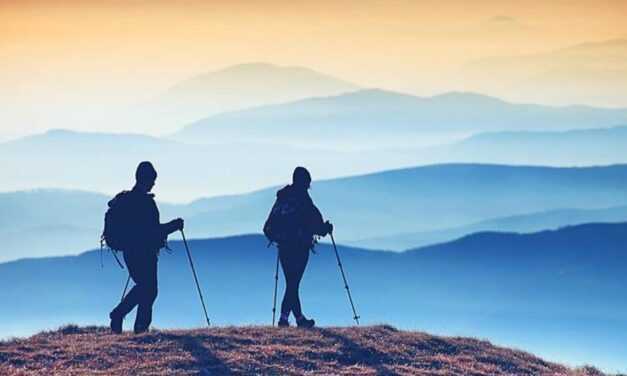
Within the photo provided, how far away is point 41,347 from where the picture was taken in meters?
35.8

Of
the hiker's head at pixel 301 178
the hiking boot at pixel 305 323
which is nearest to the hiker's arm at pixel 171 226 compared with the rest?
the hiker's head at pixel 301 178

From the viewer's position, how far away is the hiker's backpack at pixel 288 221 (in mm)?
38688

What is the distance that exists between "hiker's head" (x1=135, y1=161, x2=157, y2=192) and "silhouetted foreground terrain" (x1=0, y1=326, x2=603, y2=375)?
2.84 metres

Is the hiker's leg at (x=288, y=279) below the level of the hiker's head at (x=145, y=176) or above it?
below

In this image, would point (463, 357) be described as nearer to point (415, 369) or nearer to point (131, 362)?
point (415, 369)

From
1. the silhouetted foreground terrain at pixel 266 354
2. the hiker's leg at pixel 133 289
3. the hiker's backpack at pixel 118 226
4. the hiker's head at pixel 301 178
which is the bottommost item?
the silhouetted foreground terrain at pixel 266 354

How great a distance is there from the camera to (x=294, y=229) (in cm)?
3872

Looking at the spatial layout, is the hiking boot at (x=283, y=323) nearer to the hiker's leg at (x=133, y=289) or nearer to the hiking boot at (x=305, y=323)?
the hiking boot at (x=305, y=323)

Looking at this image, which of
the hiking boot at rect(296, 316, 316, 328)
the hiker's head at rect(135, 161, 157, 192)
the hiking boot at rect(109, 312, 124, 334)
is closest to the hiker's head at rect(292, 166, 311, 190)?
the hiking boot at rect(296, 316, 316, 328)

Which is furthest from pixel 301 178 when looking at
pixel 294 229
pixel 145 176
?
pixel 145 176

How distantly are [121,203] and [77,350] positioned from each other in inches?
135

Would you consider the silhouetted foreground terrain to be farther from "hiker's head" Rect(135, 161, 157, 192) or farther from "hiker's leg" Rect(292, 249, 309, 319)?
"hiker's head" Rect(135, 161, 157, 192)

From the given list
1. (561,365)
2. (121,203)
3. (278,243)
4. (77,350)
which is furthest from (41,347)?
(561,365)

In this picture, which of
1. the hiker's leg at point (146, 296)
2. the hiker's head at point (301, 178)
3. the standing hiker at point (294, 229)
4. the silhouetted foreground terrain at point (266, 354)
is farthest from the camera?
the standing hiker at point (294, 229)
